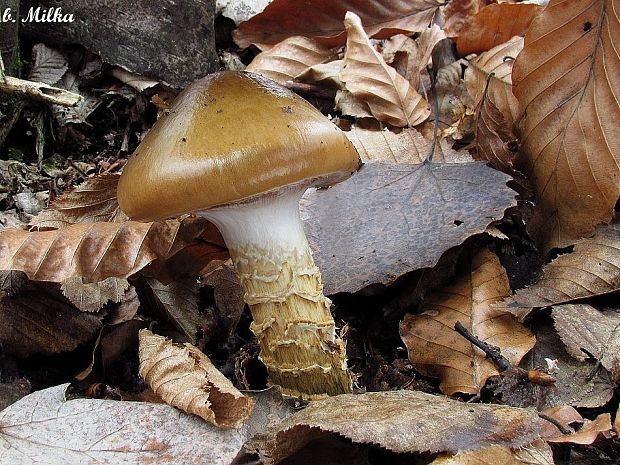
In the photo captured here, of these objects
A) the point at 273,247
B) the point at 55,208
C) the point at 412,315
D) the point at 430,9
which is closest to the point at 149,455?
the point at 273,247

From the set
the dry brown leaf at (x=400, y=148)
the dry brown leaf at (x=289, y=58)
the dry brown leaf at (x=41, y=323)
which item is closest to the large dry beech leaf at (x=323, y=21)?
the dry brown leaf at (x=289, y=58)

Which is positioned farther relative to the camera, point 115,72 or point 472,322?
point 115,72

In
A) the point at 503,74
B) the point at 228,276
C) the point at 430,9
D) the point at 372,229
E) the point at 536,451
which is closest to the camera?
the point at 536,451

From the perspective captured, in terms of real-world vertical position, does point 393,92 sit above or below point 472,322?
above

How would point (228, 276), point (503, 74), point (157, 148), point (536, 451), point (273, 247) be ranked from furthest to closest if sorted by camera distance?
point (503, 74)
point (228, 276)
point (273, 247)
point (157, 148)
point (536, 451)

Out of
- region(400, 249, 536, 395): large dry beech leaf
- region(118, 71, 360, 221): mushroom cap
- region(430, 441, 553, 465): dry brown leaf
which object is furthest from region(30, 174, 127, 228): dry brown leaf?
region(430, 441, 553, 465): dry brown leaf

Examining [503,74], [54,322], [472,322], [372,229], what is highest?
[503,74]

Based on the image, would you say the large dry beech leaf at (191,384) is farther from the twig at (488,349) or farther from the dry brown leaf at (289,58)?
the dry brown leaf at (289,58)

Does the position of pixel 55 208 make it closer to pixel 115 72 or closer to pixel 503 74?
pixel 115 72
